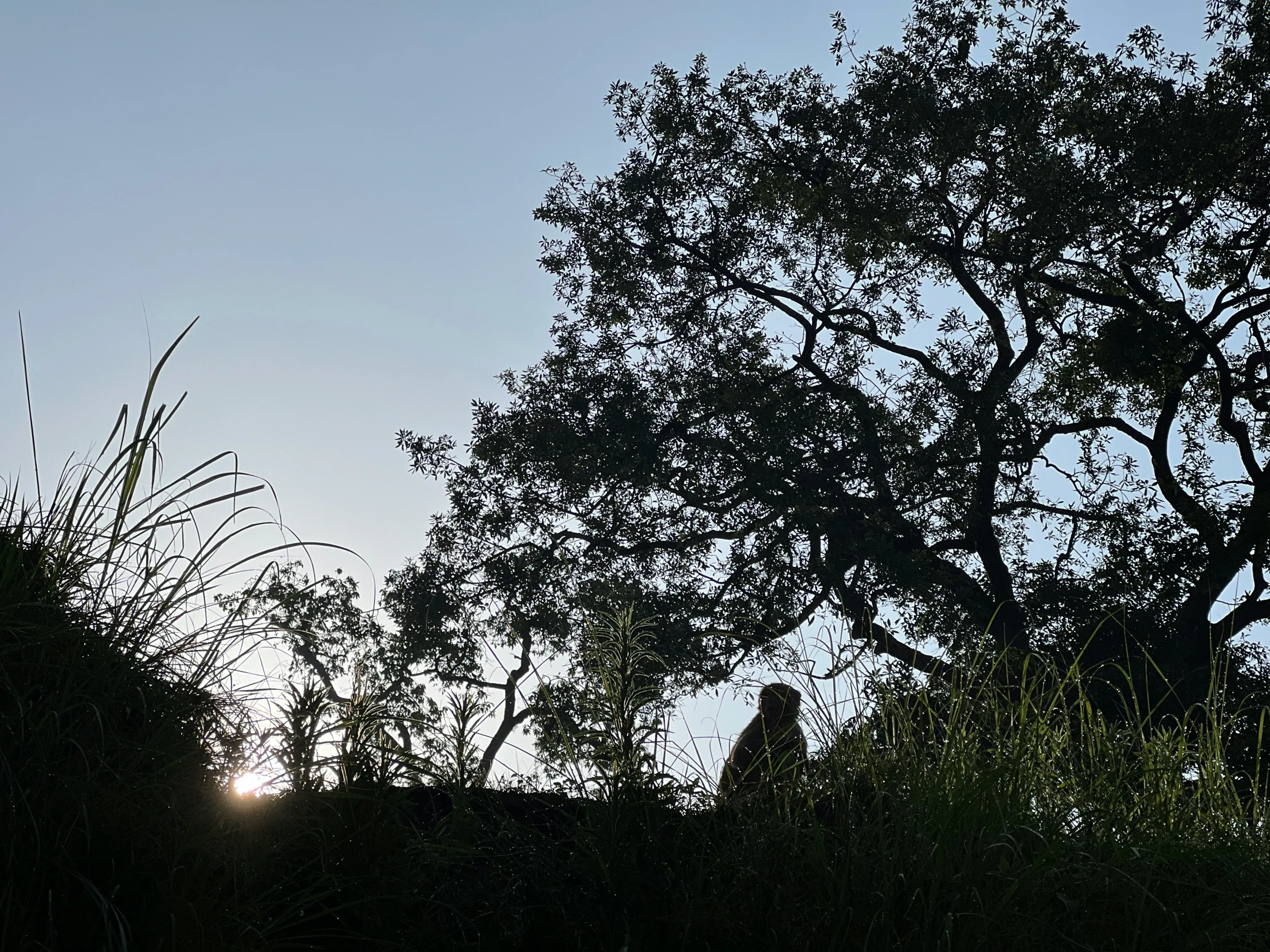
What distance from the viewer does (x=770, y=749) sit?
316 centimetres

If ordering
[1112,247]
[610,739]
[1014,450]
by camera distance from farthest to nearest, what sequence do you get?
[1112,247] < [1014,450] < [610,739]

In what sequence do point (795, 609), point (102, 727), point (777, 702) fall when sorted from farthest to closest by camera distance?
point (795, 609)
point (777, 702)
point (102, 727)

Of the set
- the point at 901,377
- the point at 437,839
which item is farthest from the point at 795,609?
the point at 437,839

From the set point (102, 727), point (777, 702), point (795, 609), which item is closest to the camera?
point (102, 727)

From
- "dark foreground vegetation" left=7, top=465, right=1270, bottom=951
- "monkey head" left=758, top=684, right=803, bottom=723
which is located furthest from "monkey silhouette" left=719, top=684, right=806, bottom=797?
"dark foreground vegetation" left=7, top=465, right=1270, bottom=951

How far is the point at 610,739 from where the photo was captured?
2492 mm

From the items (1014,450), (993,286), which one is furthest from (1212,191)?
(1014,450)

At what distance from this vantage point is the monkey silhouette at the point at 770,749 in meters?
2.90

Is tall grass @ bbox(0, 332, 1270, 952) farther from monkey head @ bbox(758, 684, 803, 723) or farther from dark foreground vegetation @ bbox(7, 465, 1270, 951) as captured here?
monkey head @ bbox(758, 684, 803, 723)

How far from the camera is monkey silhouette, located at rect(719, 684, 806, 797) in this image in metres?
2.90

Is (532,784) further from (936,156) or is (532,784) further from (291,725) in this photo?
(936,156)

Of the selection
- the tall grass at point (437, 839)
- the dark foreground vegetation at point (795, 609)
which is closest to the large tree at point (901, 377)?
the dark foreground vegetation at point (795, 609)

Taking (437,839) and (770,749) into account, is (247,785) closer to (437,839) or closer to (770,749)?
(437,839)

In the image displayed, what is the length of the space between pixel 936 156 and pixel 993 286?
167 cm
